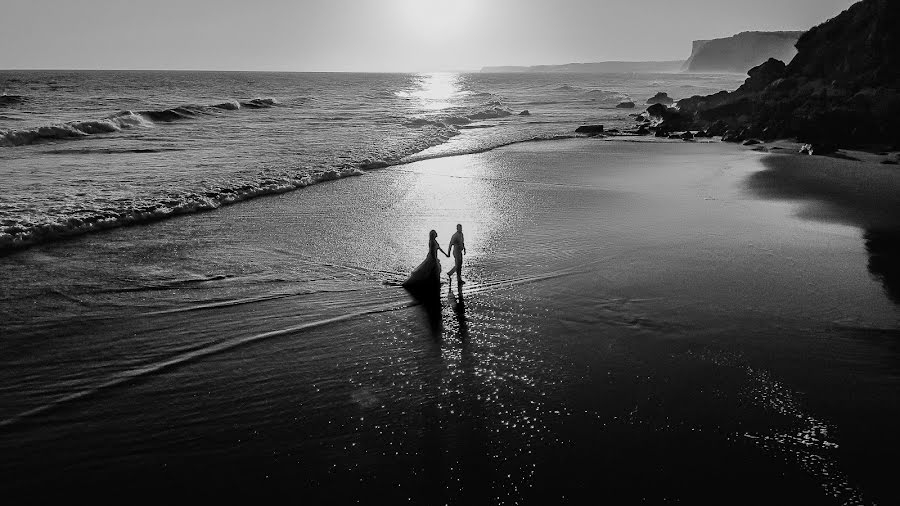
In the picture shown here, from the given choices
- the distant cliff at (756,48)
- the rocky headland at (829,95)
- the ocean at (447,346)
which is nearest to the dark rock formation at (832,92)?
the rocky headland at (829,95)

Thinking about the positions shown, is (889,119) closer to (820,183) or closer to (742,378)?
(820,183)

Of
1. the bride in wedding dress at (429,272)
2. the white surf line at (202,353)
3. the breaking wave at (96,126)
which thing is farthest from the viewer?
the breaking wave at (96,126)

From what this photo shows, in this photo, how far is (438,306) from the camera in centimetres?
895

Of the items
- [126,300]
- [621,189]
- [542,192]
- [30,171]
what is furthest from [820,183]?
[30,171]

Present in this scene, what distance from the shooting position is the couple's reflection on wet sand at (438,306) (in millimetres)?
8109

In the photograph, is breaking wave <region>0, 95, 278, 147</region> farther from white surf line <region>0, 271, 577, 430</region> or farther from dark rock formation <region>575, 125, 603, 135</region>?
dark rock formation <region>575, 125, 603, 135</region>

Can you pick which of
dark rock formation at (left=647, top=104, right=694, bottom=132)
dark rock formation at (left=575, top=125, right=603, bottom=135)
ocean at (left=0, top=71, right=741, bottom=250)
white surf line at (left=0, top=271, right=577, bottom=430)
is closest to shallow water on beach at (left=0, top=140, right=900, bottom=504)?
white surf line at (left=0, top=271, right=577, bottom=430)

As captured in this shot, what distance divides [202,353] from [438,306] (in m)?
3.48

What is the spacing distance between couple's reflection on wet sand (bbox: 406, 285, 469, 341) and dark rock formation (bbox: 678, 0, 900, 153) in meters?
22.7

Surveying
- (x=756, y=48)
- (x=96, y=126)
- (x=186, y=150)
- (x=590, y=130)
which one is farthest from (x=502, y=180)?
(x=756, y=48)

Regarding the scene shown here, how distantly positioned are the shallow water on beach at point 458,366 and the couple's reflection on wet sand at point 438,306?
7 cm

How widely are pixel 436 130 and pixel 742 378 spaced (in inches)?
1154

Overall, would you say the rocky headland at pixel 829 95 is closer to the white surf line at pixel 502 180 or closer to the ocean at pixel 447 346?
the ocean at pixel 447 346

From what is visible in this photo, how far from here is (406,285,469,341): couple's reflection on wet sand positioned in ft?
26.6
